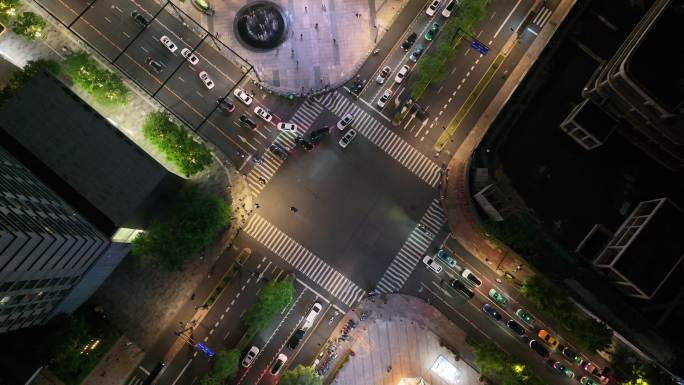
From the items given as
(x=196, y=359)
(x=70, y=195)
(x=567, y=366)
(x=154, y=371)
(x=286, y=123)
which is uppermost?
(x=286, y=123)

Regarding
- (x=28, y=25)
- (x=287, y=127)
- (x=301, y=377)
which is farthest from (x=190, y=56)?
(x=301, y=377)

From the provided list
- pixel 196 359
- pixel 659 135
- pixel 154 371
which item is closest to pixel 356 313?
pixel 196 359

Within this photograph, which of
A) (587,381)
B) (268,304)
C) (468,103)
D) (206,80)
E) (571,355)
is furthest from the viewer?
(468,103)

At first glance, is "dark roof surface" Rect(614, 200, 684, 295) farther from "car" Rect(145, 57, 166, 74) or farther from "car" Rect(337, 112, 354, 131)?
"car" Rect(145, 57, 166, 74)

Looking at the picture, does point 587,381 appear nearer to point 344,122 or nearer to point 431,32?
point 344,122

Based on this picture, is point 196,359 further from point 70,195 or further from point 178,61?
point 178,61

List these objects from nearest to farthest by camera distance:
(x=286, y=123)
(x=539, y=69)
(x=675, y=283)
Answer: (x=675, y=283) → (x=539, y=69) → (x=286, y=123)

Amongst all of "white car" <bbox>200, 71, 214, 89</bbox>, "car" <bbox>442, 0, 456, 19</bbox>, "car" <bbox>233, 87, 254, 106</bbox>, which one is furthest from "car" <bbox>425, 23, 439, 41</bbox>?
"white car" <bbox>200, 71, 214, 89</bbox>
